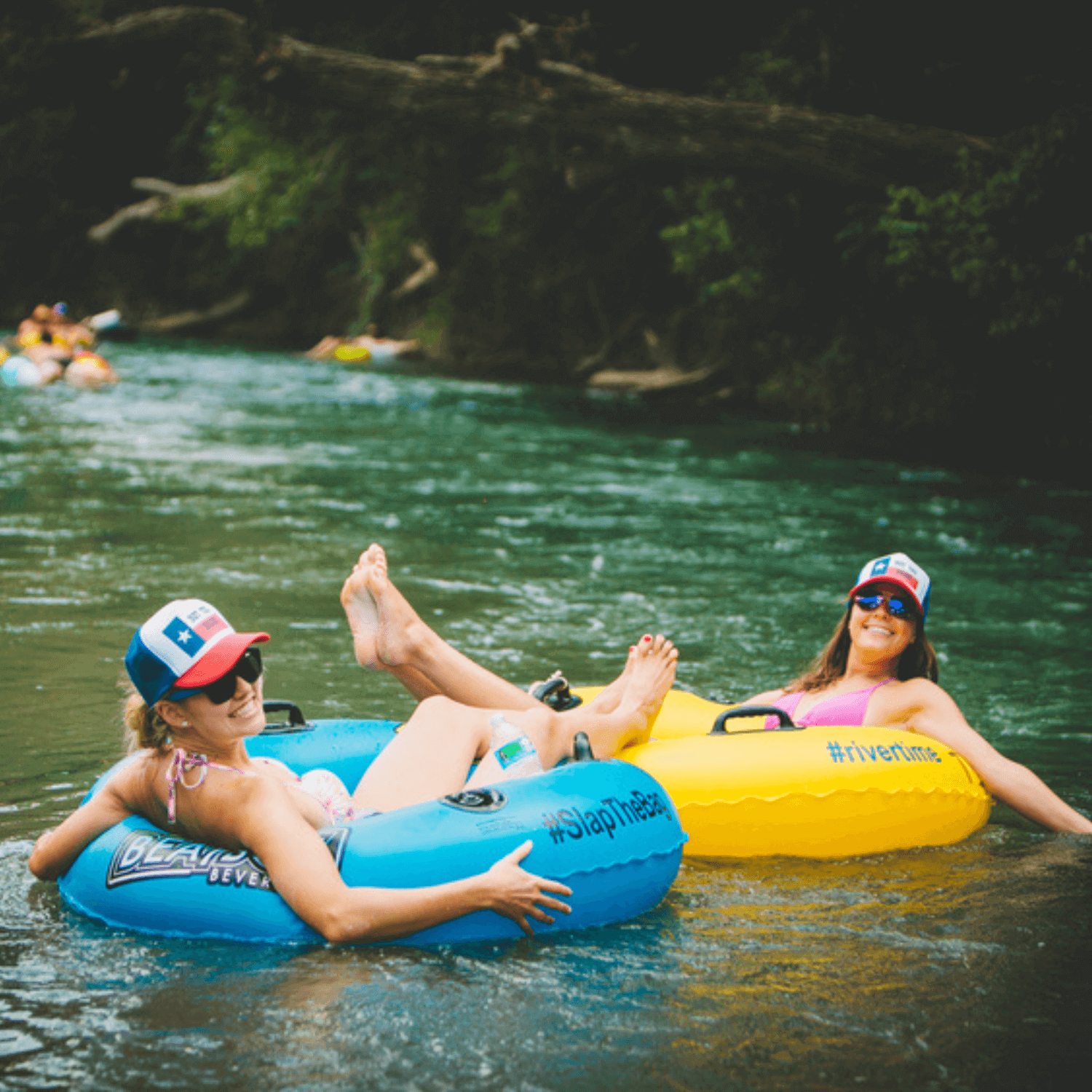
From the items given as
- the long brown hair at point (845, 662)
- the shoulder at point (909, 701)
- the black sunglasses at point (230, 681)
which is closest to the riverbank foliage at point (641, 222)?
the long brown hair at point (845, 662)

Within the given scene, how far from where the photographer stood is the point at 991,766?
4441 millimetres

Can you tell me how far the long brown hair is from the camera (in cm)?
474

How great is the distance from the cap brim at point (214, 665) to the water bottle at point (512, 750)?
1.00m

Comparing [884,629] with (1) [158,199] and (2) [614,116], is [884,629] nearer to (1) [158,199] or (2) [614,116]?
(2) [614,116]

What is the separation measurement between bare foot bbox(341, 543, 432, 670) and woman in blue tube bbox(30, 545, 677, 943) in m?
0.31

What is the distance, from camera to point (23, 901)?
145 inches

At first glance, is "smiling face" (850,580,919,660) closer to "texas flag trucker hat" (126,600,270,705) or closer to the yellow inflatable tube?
the yellow inflatable tube

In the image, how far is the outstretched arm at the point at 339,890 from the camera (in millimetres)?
3219

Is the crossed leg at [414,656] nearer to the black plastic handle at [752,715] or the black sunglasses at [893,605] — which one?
the black plastic handle at [752,715]

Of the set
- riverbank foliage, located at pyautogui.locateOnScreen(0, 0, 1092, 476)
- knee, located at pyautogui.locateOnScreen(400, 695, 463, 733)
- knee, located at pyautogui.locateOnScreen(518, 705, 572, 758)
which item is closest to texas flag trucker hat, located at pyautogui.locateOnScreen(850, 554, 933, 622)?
knee, located at pyautogui.locateOnScreen(518, 705, 572, 758)

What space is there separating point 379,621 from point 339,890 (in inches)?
52.5

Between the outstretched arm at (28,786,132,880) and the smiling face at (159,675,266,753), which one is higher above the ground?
the smiling face at (159,675,266,753)

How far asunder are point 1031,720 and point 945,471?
803cm

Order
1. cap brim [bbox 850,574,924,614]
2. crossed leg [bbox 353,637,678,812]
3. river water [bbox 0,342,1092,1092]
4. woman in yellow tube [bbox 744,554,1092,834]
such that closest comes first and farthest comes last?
river water [bbox 0,342,1092,1092] → crossed leg [bbox 353,637,678,812] → woman in yellow tube [bbox 744,554,1092,834] → cap brim [bbox 850,574,924,614]
